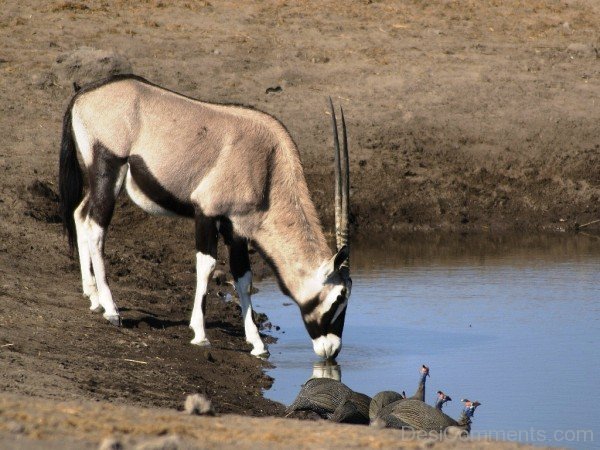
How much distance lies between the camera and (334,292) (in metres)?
8.87

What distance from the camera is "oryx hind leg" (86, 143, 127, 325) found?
30.4 ft

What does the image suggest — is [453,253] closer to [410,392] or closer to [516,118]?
[516,118]

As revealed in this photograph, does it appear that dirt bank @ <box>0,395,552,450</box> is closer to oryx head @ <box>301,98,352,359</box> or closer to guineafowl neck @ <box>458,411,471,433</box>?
guineafowl neck @ <box>458,411,471,433</box>

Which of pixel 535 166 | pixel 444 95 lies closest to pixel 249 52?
pixel 444 95

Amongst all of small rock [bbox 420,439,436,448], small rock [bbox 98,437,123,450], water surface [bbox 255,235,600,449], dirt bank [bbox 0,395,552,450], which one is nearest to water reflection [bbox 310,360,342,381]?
water surface [bbox 255,235,600,449]

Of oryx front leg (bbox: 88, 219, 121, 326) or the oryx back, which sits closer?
the oryx back

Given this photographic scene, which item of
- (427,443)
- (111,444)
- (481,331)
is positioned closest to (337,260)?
(481,331)

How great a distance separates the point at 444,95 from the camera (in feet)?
56.4

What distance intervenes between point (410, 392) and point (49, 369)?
254 cm

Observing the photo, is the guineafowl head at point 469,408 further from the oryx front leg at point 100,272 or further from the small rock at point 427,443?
the oryx front leg at point 100,272

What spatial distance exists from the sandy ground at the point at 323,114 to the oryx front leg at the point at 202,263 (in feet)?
0.49

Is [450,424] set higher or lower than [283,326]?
higher

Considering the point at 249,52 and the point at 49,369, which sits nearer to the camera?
the point at 49,369

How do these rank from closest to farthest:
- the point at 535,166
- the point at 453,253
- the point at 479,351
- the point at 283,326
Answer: the point at 479,351
the point at 283,326
the point at 453,253
the point at 535,166
